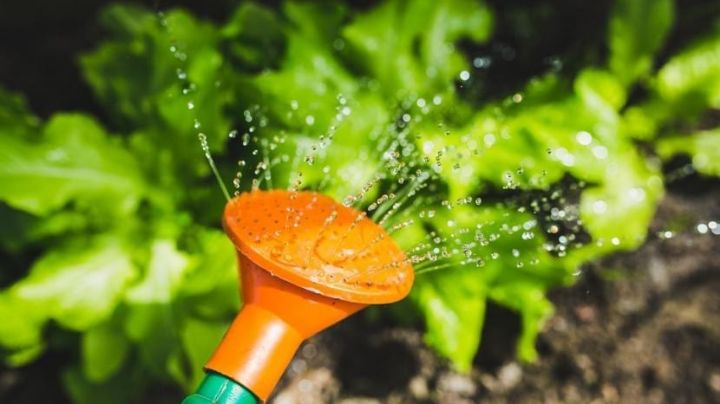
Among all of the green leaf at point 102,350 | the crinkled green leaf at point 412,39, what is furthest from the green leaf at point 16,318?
the crinkled green leaf at point 412,39

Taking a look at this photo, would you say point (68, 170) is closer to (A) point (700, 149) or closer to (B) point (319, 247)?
(B) point (319, 247)

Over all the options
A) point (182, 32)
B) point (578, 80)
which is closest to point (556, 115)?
point (578, 80)

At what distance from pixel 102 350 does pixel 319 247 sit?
0.88 m

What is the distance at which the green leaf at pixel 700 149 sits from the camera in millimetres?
1870

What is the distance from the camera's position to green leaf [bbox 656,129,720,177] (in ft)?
6.14

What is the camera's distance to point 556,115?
154 centimetres

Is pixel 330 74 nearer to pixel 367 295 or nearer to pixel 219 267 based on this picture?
pixel 219 267

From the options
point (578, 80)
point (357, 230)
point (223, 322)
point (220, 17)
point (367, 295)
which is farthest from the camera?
point (220, 17)

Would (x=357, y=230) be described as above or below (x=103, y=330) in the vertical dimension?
above

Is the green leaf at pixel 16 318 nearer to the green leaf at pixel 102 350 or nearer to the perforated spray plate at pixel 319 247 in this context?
the green leaf at pixel 102 350

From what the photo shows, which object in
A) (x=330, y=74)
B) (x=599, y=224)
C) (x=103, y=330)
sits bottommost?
(x=103, y=330)

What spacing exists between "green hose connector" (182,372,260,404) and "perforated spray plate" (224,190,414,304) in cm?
13

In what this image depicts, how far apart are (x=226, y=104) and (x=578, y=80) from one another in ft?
2.56

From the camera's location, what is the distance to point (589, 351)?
5.88 feet
